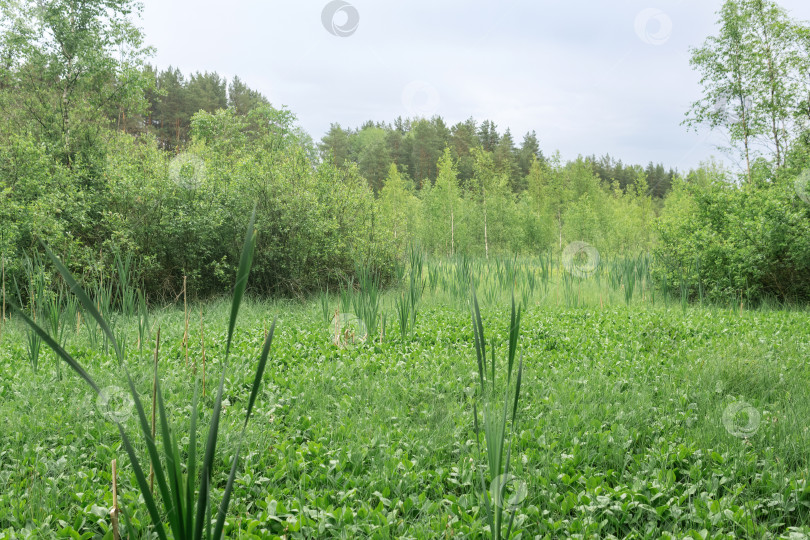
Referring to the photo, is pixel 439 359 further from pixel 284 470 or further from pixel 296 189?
pixel 296 189

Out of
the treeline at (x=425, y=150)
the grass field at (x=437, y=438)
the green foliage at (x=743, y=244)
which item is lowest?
the grass field at (x=437, y=438)

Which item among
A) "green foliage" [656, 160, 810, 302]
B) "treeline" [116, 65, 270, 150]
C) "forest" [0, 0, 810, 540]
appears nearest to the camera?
"forest" [0, 0, 810, 540]

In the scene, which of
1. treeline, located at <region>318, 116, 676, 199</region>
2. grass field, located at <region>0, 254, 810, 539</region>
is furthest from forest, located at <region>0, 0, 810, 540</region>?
treeline, located at <region>318, 116, 676, 199</region>

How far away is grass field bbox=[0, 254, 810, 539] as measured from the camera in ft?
6.61

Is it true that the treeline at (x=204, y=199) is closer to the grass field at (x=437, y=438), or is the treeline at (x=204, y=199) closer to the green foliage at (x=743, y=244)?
the green foliage at (x=743, y=244)

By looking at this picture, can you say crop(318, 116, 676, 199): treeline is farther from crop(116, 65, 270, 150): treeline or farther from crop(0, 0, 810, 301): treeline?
crop(0, 0, 810, 301): treeline

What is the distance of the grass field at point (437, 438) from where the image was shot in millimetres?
2014

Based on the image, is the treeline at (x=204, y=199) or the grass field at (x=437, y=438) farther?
the treeline at (x=204, y=199)

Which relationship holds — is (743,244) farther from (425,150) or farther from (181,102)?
(181,102)

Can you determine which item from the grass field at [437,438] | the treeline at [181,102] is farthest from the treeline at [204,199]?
the treeline at [181,102]

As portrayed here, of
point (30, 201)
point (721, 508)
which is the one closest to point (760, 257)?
point (721, 508)

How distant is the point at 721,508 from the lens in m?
2.08

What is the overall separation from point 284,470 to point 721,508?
2.06 m

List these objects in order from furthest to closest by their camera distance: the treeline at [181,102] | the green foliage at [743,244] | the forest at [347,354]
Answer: the treeline at [181,102], the green foliage at [743,244], the forest at [347,354]
